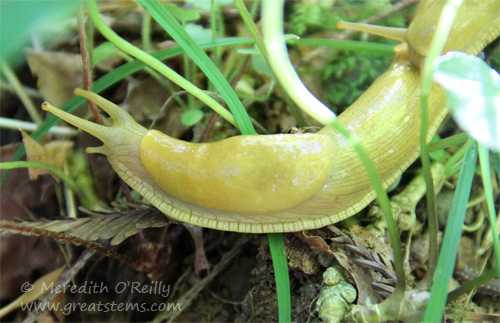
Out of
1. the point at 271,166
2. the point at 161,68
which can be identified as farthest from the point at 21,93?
the point at 271,166

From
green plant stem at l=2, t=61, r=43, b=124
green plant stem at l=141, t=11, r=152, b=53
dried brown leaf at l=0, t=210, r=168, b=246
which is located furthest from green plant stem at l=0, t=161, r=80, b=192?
green plant stem at l=141, t=11, r=152, b=53

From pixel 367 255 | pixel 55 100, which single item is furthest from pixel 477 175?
pixel 55 100

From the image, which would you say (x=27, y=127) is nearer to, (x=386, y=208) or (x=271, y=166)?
(x=271, y=166)

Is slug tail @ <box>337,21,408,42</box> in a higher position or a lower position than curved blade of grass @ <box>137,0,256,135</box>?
higher

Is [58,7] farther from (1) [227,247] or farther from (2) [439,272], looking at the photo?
(1) [227,247]

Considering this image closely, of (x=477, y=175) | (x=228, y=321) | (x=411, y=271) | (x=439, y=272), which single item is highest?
(x=477, y=175)

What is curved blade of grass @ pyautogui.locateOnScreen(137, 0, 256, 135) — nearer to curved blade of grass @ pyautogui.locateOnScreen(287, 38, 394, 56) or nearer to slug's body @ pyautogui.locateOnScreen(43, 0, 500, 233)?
slug's body @ pyautogui.locateOnScreen(43, 0, 500, 233)

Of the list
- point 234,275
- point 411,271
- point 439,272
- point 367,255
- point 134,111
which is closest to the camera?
point 439,272

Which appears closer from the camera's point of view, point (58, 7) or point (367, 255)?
point (58, 7)
